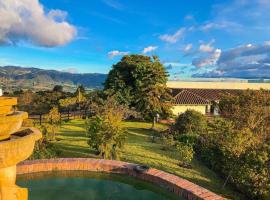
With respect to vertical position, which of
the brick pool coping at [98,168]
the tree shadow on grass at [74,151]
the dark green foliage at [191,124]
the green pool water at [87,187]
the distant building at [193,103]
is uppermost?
the distant building at [193,103]

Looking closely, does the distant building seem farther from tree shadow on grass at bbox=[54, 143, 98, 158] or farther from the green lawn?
tree shadow on grass at bbox=[54, 143, 98, 158]

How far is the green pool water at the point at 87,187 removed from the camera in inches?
406

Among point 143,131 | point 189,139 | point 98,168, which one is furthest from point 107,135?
point 143,131

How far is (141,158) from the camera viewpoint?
52.9 feet

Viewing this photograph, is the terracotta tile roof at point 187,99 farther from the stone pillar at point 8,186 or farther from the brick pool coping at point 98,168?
the stone pillar at point 8,186

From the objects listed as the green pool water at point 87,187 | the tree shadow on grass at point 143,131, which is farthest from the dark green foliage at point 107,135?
the tree shadow on grass at point 143,131

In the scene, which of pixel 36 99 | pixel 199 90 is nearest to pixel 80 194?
pixel 36 99

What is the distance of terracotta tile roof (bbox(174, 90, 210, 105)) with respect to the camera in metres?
41.9

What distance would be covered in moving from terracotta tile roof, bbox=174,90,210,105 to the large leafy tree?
27.2 ft

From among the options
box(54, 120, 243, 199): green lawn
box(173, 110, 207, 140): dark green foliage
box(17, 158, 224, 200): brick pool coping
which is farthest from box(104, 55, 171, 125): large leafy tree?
box(17, 158, 224, 200): brick pool coping

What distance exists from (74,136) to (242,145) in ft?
43.2

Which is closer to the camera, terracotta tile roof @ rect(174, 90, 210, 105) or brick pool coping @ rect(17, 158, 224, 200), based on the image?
brick pool coping @ rect(17, 158, 224, 200)

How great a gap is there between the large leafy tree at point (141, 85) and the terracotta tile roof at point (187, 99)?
8.29 m

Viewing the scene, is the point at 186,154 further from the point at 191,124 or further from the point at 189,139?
the point at 191,124
